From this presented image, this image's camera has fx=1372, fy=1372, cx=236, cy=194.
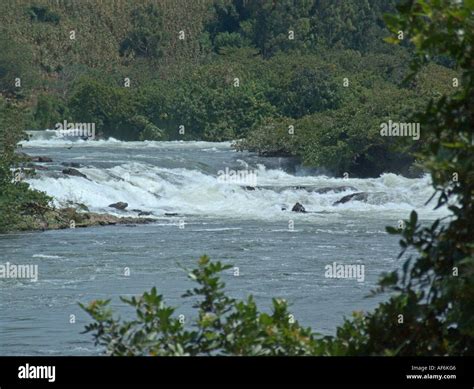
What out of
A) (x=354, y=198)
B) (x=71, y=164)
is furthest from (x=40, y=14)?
(x=354, y=198)

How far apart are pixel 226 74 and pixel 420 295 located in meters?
52.1

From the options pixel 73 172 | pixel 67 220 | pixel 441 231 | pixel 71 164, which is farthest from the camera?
pixel 71 164

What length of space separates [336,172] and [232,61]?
80.2ft

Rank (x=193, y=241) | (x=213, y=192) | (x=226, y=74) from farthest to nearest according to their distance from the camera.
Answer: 1. (x=226, y=74)
2. (x=213, y=192)
3. (x=193, y=241)

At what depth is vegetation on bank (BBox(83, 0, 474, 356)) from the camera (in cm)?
462

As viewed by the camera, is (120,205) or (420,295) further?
(120,205)

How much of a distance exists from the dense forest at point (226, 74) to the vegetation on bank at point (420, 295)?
1153 inches

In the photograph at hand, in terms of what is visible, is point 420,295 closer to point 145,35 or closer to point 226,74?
point 226,74

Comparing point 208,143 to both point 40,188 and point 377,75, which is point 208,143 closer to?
point 377,75

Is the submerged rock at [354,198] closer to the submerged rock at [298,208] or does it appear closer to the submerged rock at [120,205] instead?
the submerged rock at [298,208]

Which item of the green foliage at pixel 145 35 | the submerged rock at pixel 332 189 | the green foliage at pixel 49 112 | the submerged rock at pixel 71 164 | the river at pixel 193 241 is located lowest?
the river at pixel 193 241

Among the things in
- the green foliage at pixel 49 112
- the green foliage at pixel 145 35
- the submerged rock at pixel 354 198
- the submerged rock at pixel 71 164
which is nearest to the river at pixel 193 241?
the submerged rock at pixel 354 198

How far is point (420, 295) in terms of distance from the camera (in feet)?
16.0

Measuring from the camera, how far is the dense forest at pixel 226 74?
132 feet
